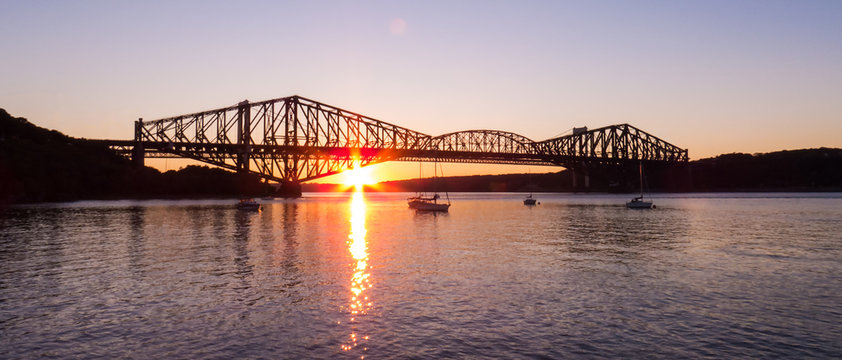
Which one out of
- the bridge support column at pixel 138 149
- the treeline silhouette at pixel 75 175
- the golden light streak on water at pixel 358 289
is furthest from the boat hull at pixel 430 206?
the bridge support column at pixel 138 149

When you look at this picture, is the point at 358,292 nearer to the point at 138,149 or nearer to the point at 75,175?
the point at 75,175

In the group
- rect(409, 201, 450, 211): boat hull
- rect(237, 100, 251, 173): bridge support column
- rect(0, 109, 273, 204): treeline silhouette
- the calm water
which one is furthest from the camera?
rect(237, 100, 251, 173): bridge support column

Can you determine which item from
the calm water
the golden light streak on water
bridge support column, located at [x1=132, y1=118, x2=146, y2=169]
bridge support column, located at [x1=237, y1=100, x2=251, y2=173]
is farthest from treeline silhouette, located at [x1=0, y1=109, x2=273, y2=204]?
the golden light streak on water

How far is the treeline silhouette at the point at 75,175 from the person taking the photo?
99.0m

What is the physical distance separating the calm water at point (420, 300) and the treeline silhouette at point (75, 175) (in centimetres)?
8091

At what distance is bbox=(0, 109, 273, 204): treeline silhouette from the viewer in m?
99.0

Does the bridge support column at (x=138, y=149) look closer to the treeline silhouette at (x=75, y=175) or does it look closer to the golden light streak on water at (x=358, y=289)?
the treeline silhouette at (x=75, y=175)

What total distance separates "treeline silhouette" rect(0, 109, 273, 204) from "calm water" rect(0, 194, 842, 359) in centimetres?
8091

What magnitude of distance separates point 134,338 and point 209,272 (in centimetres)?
1008

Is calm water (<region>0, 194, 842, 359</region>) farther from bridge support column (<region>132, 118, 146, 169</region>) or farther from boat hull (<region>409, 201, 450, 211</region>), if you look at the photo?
bridge support column (<region>132, 118, 146, 169</region>)

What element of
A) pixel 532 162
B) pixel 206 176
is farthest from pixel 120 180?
pixel 532 162

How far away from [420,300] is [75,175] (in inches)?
4739

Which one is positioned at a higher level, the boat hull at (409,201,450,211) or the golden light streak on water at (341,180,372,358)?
the boat hull at (409,201,450,211)

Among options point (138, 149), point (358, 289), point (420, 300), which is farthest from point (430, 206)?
point (138, 149)
